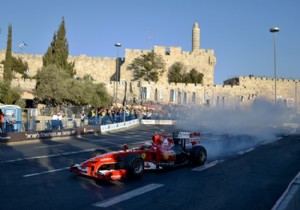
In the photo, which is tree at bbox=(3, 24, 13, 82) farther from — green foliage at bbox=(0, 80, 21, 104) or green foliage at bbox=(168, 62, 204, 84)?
green foliage at bbox=(168, 62, 204, 84)

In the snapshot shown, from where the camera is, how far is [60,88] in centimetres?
4644

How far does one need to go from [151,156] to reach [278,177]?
163 inches

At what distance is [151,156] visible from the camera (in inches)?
496

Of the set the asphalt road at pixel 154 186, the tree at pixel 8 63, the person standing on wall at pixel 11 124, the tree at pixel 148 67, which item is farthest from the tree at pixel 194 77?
the asphalt road at pixel 154 186

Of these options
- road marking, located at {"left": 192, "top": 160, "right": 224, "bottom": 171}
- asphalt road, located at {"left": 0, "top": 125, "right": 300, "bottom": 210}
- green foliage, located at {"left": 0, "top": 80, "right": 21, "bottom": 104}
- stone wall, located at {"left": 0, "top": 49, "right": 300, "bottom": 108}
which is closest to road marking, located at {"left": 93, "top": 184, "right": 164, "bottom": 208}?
asphalt road, located at {"left": 0, "top": 125, "right": 300, "bottom": 210}

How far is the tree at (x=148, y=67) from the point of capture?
7656cm

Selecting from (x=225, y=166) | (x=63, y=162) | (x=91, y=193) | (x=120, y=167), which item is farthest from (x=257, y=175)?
(x=63, y=162)

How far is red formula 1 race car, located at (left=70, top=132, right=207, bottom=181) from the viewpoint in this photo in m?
11.0

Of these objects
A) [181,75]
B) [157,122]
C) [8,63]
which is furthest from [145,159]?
[181,75]

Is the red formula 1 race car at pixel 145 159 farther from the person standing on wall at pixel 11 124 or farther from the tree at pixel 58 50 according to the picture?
the tree at pixel 58 50

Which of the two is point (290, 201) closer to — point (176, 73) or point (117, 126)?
point (117, 126)

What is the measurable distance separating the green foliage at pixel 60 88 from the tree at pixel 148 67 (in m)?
28.1

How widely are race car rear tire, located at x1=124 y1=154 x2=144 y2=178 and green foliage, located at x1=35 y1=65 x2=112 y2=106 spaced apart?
36550 mm

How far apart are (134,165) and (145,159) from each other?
104 centimetres
